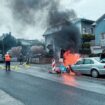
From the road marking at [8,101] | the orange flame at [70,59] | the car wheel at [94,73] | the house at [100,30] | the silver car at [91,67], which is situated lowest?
the road marking at [8,101]

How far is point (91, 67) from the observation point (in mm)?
20953

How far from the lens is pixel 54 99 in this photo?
11.2 m

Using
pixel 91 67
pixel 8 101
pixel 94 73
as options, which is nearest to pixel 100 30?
pixel 91 67

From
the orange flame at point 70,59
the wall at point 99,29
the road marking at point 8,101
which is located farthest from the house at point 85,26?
the road marking at point 8,101

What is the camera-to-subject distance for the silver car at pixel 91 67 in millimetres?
20312

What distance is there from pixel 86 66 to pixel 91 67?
52 centimetres

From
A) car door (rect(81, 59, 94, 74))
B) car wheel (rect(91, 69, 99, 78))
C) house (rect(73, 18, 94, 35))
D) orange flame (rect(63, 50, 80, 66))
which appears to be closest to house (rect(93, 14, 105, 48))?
house (rect(73, 18, 94, 35))

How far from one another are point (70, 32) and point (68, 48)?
6.37 feet

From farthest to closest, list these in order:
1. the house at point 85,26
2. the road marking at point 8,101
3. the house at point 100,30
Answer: the house at point 85,26 < the house at point 100,30 < the road marking at point 8,101

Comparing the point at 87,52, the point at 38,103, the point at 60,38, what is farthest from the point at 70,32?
the point at 38,103

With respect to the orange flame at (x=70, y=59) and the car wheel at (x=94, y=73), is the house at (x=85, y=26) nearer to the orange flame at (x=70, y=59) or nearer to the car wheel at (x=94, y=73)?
the orange flame at (x=70, y=59)

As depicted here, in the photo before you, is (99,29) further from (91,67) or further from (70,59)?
(91,67)

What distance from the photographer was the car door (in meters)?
21.2

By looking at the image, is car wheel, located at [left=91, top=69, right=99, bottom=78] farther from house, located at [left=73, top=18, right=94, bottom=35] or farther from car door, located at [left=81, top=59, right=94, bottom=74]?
house, located at [left=73, top=18, right=94, bottom=35]
